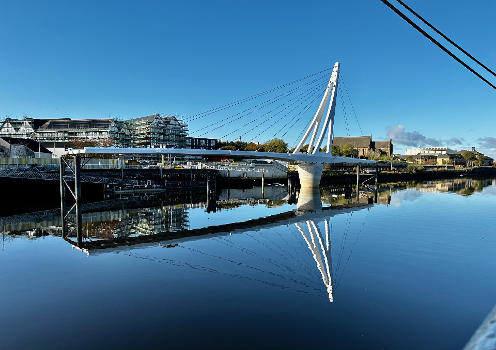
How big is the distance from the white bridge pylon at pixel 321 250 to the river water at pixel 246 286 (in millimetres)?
63

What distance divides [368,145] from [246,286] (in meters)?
150

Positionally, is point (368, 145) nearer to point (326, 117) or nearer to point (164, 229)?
point (326, 117)

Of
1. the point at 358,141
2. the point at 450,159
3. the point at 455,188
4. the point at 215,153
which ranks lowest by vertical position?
the point at 455,188

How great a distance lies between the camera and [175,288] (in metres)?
9.60

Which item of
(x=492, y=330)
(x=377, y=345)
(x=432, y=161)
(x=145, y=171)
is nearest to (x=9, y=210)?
(x=145, y=171)

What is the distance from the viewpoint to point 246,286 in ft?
32.0

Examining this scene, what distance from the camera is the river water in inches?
273

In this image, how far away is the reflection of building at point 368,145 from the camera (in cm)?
14925

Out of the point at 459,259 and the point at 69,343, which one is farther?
the point at 459,259

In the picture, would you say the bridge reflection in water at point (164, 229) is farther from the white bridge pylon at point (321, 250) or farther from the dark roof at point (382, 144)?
the dark roof at point (382, 144)

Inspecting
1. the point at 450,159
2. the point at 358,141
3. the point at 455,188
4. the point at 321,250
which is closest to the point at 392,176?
the point at 455,188

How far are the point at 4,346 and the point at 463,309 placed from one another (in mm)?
10296

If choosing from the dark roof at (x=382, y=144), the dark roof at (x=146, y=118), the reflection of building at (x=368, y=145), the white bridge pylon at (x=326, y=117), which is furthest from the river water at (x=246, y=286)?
the dark roof at (x=382, y=144)

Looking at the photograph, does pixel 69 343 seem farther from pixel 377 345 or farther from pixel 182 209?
pixel 182 209
